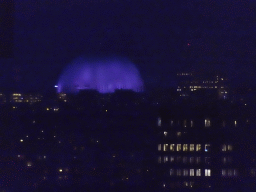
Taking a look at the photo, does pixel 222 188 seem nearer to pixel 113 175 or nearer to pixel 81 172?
pixel 113 175

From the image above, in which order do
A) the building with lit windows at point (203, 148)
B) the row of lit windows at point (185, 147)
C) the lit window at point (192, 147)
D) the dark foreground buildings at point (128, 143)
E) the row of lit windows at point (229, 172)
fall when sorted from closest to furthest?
the dark foreground buildings at point (128, 143), the building with lit windows at point (203, 148), the row of lit windows at point (229, 172), the row of lit windows at point (185, 147), the lit window at point (192, 147)

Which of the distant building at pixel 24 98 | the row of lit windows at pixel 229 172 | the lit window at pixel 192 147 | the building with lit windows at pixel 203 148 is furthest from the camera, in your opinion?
the lit window at pixel 192 147

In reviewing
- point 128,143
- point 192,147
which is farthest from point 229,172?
point 128,143

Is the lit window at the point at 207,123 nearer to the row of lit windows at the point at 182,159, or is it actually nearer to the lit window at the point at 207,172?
the row of lit windows at the point at 182,159

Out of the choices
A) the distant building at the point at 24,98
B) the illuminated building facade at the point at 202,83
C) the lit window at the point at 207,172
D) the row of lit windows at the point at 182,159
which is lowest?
the lit window at the point at 207,172

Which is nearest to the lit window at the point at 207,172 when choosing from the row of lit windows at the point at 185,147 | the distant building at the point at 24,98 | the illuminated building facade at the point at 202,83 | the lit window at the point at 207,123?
the row of lit windows at the point at 185,147

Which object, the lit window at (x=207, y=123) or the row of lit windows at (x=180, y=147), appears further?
the row of lit windows at (x=180, y=147)

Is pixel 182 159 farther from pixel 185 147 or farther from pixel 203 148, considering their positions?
pixel 203 148
